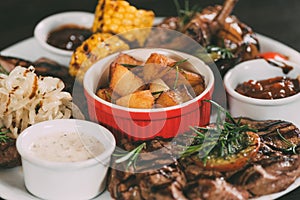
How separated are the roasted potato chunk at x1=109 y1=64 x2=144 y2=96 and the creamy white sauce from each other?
446mm

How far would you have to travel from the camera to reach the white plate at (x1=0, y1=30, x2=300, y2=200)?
4.41 meters

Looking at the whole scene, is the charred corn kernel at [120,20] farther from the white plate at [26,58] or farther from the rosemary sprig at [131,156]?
the rosemary sprig at [131,156]

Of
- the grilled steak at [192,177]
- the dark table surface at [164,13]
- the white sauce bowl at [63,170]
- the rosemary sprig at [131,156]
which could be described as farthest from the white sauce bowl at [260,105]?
the dark table surface at [164,13]

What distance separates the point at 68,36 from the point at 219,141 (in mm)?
1890

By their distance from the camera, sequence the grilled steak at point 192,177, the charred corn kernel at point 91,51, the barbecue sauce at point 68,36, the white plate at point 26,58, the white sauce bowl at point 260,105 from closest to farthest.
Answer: the grilled steak at point 192,177
the white plate at point 26,58
the white sauce bowl at point 260,105
the charred corn kernel at point 91,51
the barbecue sauce at point 68,36

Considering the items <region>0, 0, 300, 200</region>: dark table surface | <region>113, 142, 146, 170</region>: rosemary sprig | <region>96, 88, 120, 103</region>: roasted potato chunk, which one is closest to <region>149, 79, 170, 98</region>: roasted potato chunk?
<region>96, 88, 120, 103</region>: roasted potato chunk

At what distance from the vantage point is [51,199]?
437cm

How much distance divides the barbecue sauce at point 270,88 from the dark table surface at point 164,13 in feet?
4.65

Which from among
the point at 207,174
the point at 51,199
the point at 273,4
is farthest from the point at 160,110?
the point at 273,4

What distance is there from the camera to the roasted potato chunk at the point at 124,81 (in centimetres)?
477

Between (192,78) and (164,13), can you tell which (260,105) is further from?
(164,13)

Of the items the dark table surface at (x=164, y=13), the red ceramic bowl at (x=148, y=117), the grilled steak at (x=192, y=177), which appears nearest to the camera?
the grilled steak at (x=192, y=177)

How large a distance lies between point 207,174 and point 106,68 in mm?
1264

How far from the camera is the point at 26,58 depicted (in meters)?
5.98
